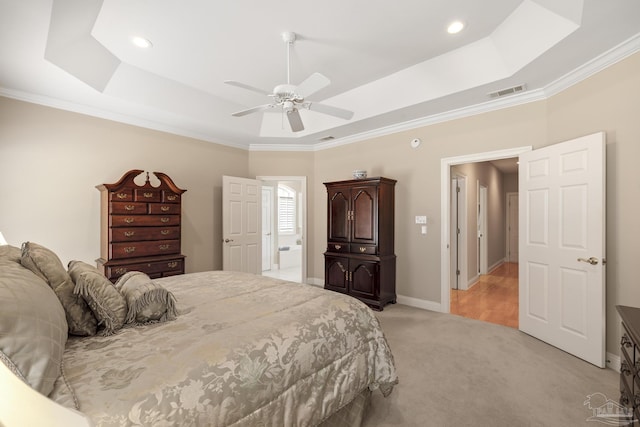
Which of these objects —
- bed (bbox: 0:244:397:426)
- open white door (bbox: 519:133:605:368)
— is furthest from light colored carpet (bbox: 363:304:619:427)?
bed (bbox: 0:244:397:426)

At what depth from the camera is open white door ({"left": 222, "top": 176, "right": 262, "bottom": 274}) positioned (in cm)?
470

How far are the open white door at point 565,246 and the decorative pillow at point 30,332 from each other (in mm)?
3589

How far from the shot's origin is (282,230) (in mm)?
7637

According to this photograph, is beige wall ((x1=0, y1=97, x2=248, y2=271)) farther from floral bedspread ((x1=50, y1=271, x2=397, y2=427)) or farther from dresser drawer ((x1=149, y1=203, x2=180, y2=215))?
floral bedspread ((x1=50, y1=271, x2=397, y2=427))

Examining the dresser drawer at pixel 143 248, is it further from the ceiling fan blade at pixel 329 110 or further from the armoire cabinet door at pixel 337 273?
the ceiling fan blade at pixel 329 110

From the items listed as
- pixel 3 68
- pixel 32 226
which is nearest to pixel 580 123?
pixel 3 68

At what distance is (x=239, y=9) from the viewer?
2424 mm

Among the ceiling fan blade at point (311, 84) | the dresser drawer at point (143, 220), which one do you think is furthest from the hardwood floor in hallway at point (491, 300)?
the dresser drawer at point (143, 220)

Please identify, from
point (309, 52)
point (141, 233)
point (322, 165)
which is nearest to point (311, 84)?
point (309, 52)

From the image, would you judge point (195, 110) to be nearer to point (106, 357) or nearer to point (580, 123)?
point (106, 357)

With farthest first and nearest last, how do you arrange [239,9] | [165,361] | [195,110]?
[195,110]
[239,9]
[165,361]

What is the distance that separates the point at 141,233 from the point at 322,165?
307 cm

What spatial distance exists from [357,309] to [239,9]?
2490 millimetres

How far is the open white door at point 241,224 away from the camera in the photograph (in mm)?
4699
